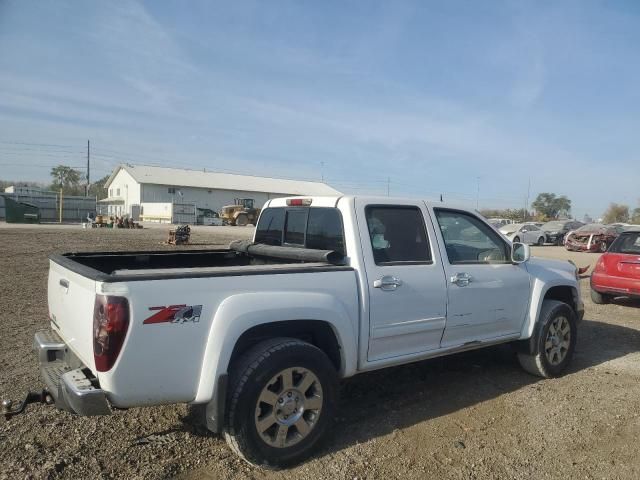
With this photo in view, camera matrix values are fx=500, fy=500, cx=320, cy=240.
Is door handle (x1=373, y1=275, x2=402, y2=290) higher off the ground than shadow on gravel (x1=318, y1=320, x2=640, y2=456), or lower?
higher

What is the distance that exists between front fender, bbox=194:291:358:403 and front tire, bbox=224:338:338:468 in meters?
0.17

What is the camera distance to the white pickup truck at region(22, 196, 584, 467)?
2.88 m

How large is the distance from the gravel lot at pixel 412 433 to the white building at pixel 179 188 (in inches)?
2118

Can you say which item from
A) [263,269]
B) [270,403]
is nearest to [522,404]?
[270,403]

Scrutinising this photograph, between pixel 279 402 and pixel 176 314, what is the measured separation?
0.94 m

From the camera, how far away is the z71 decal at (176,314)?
286 centimetres

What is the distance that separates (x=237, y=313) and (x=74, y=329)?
109 centimetres

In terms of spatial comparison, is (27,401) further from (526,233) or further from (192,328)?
(526,233)

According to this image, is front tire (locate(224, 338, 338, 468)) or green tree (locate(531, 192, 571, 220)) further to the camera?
green tree (locate(531, 192, 571, 220))

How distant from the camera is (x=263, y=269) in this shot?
132 inches

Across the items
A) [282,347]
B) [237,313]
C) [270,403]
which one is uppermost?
[237,313]

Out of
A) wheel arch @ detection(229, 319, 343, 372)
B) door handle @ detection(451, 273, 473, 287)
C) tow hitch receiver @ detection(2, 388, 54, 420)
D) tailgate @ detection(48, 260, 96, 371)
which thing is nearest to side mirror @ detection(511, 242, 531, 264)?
door handle @ detection(451, 273, 473, 287)

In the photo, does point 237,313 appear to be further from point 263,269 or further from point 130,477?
point 130,477

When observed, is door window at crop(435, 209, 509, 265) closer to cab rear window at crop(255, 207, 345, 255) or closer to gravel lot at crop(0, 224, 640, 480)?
cab rear window at crop(255, 207, 345, 255)
